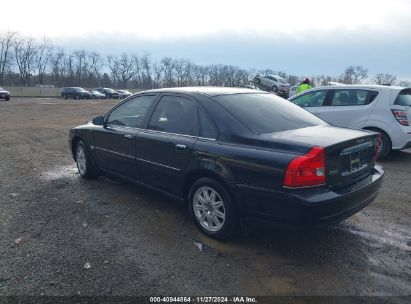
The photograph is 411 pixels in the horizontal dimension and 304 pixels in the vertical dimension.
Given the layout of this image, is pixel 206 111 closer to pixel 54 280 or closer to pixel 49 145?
pixel 54 280

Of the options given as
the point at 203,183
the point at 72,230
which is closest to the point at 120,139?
the point at 72,230

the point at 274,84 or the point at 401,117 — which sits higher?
the point at 274,84

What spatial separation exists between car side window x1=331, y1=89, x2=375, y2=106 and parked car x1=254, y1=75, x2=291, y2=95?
2379 centimetres

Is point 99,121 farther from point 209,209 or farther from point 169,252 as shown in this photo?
point 169,252

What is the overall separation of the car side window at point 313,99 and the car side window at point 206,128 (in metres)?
5.22

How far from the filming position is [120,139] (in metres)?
5.19

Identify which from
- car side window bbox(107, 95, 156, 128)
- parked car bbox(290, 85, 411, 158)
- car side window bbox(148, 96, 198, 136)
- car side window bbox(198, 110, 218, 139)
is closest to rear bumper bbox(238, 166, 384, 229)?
car side window bbox(198, 110, 218, 139)

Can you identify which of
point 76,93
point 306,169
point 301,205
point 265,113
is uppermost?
point 265,113

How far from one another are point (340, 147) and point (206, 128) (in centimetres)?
139

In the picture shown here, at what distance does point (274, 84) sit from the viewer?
3181 cm

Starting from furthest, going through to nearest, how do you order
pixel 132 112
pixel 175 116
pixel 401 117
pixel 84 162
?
pixel 401 117, pixel 84 162, pixel 132 112, pixel 175 116

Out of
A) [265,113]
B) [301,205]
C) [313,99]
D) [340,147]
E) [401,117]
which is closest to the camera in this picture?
[301,205]

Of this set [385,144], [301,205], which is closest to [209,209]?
[301,205]

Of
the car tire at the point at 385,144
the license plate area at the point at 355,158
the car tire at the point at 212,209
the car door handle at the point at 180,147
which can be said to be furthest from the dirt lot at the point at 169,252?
the car tire at the point at 385,144
